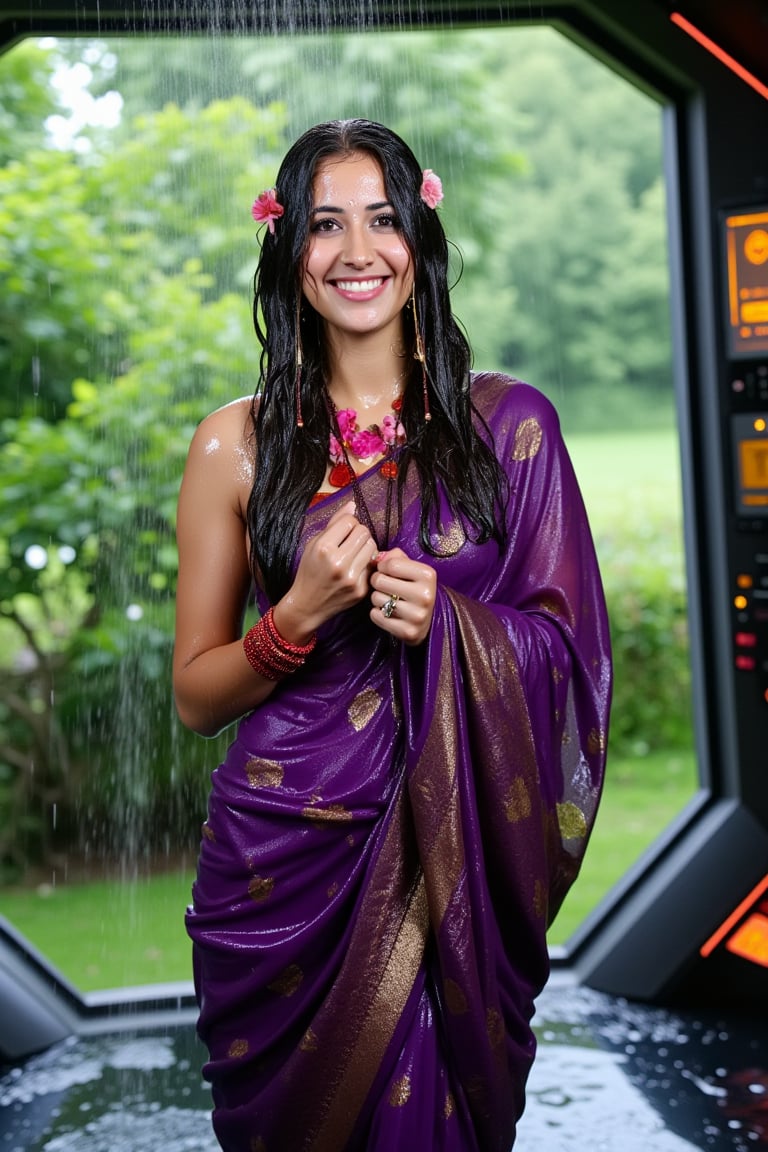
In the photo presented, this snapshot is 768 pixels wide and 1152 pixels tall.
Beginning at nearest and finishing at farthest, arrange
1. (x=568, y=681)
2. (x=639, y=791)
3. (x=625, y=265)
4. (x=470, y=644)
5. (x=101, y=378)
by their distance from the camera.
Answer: (x=470, y=644) → (x=568, y=681) → (x=101, y=378) → (x=639, y=791) → (x=625, y=265)

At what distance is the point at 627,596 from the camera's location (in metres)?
6.43

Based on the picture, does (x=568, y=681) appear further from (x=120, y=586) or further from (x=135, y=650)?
(x=120, y=586)

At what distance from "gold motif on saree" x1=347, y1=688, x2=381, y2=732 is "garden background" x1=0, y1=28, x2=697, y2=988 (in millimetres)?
1850

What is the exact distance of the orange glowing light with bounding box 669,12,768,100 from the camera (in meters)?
2.91

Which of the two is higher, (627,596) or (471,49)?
(471,49)

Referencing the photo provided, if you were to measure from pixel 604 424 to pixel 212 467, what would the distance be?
786cm

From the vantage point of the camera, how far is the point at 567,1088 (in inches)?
111

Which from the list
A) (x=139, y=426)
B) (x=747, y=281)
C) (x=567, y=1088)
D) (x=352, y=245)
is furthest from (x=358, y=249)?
(x=139, y=426)

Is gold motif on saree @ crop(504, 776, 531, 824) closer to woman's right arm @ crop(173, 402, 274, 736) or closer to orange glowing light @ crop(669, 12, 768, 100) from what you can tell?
woman's right arm @ crop(173, 402, 274, 736)

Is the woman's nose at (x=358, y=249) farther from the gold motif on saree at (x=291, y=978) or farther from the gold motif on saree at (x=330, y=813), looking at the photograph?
the gold motif on saree at (x=291, y=978)

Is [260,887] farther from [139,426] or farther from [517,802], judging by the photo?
[139,426]

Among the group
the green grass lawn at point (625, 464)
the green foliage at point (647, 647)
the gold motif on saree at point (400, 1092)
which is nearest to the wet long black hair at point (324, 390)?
the gold motif on saree at point (400, 1092)

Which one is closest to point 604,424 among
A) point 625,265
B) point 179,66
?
point 625,265

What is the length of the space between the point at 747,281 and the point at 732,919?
1.36m
